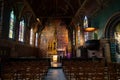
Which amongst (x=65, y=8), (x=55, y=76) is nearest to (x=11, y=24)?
(x=55, y=76)

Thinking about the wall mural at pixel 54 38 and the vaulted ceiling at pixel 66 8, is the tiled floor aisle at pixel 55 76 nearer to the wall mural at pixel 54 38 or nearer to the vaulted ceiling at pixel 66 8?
the vaulted ceiling at pixel 66 8

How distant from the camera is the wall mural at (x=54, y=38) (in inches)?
1040

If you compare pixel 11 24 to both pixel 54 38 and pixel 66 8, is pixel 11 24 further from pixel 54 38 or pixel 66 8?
pixel 54 38

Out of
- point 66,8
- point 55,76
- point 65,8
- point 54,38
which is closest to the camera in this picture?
point 55,76

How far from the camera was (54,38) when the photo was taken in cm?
2678

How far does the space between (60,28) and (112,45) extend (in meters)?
15.8

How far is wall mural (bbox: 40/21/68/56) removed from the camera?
26406 mm

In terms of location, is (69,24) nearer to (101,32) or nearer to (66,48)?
(66,48)

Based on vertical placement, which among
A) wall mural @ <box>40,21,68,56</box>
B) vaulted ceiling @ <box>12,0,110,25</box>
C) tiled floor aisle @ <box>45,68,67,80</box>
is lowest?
tiled floor aisle @ <box>45,68,67,80</box>

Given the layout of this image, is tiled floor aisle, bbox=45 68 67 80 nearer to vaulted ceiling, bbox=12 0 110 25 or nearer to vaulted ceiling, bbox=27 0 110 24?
vaulted ceiling, bbox=12 0 110 25

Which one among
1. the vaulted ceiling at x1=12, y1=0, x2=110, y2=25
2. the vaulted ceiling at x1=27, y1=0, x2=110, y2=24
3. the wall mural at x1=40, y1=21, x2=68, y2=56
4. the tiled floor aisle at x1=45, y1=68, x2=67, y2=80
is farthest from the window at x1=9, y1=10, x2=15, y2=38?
the wall mural at x1=40, y1=21, x2=68, y2=56

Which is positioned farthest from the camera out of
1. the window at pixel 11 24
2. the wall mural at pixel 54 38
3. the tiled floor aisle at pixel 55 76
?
the wall mural at pixel 54 38

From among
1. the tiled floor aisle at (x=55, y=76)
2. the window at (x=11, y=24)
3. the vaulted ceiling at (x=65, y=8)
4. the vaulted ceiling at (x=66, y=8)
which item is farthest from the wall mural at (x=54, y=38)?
the tiled floor aisle at (x=55, y=76)

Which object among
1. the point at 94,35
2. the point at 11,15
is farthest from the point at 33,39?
the point at 94,35
